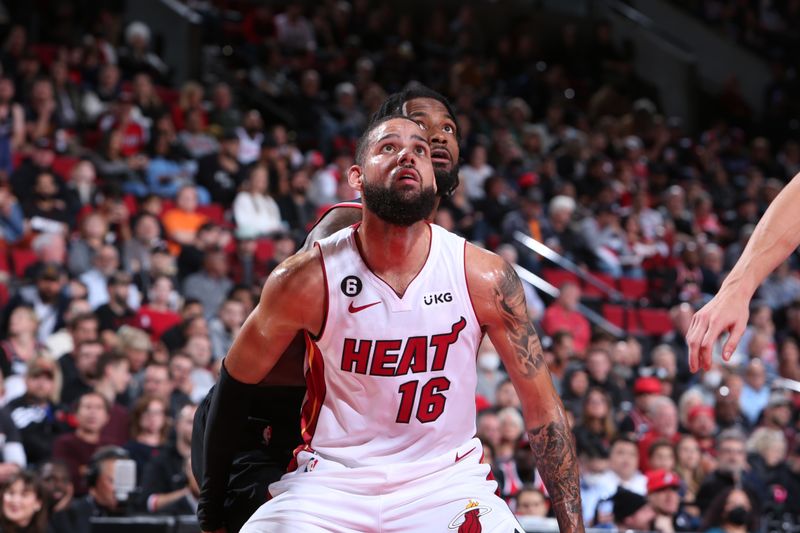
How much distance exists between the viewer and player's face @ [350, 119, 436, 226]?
345 centimetres

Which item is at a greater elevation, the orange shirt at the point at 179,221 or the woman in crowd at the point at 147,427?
the orange shirt at the point at 179,221

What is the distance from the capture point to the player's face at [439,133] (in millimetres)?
4098

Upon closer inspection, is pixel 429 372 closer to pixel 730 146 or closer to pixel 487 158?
pixel 487 158

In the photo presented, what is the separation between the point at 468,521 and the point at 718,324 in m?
1.07

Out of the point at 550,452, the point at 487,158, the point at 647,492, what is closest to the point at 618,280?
the point at 487,158

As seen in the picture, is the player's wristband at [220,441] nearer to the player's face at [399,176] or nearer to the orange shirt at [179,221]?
the player's face at [399,176]

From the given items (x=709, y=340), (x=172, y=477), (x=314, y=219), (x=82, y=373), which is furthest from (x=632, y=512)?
(x=314, y=219)

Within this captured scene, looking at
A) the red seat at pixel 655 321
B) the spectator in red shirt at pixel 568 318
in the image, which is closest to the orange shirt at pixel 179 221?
the spectator in red shirt at pixel 568 318

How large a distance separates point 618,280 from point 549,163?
1.88m

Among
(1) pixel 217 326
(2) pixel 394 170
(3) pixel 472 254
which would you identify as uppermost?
(2) pixel 394 170

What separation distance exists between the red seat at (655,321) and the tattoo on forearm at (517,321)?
30.8ft

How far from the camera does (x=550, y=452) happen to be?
364cm

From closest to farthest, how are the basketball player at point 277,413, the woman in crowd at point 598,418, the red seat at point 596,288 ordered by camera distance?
the basketball player at point 277,413, the woman in crowd at point 598,418, the red seat at point 596,288

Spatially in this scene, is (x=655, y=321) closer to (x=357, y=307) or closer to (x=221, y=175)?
(x=221, y=175)
